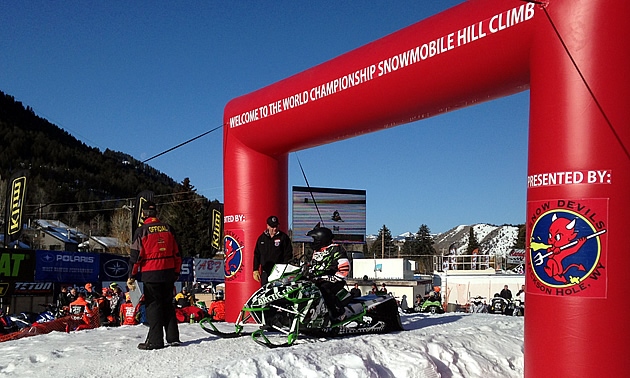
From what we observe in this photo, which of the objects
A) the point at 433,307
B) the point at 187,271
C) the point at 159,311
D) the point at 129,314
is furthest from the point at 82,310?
the point at 187,271

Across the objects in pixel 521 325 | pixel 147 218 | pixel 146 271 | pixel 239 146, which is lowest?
pixel 521 325

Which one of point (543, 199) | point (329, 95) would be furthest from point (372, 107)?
point (543, 199)

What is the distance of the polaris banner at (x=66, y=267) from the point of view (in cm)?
2053

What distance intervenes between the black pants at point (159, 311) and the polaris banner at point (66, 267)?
15.1 metres

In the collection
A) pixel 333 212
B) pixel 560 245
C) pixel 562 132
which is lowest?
pixel 560 245

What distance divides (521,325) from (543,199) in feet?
13.2

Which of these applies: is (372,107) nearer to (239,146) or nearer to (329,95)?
(329,95)

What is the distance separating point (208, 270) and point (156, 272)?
22.0 meters

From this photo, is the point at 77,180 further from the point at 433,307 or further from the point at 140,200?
the point at 433,307

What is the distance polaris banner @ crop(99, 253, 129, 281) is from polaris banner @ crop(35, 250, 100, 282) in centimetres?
28

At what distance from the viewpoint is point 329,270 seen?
7.82m

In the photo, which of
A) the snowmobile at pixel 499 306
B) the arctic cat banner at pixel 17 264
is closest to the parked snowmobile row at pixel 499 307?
A: the snowmobile at pixel 499 306

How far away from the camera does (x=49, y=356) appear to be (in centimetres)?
625

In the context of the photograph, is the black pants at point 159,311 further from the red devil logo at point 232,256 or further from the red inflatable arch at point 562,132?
the red inflatable arch at point 562,132
